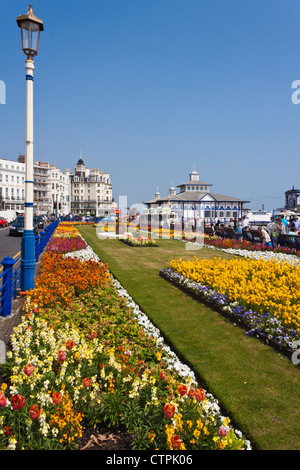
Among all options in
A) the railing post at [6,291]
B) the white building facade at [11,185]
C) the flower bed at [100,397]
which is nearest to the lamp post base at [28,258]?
the railing post at [6,291]

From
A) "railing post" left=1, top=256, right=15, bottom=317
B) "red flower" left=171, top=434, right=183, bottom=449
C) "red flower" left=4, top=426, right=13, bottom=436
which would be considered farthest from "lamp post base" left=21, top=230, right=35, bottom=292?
"red flower" left=171, top=434, right=183, bottom=449

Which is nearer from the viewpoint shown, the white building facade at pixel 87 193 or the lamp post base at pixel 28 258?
the lamp post base at pixel 28 258

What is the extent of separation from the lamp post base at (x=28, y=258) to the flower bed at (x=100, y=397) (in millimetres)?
2072

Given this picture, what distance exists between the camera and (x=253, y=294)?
7863 millimetres

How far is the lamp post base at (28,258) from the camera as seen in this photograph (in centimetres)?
790

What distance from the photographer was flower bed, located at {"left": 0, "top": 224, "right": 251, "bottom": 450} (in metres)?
3.20

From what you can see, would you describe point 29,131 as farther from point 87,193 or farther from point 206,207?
point 87,193

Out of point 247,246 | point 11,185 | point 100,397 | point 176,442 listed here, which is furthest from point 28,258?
point 11,185

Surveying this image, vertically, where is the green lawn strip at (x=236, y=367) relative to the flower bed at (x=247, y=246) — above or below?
below

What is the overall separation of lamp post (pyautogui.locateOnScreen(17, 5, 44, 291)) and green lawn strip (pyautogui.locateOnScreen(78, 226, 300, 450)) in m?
2.85

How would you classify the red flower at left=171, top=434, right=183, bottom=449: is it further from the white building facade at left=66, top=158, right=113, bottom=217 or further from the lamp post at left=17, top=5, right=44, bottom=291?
the white building facade at left=66, top=158, right=113, bottom=217

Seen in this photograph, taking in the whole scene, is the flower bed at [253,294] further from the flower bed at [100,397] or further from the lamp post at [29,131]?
the lamp post at [29,131]
